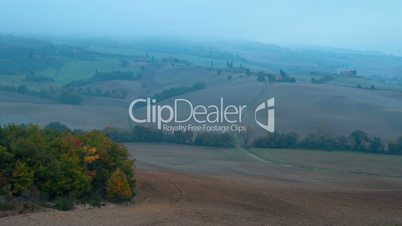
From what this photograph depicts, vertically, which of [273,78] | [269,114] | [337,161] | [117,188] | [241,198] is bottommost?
[337,161]

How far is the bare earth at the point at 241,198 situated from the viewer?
2339 cm

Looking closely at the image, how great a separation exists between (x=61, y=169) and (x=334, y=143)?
32.5 metres

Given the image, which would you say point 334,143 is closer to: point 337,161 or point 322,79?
point 337,161

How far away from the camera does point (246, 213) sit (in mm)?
25906

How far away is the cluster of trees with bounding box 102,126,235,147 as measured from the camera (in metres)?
51.7

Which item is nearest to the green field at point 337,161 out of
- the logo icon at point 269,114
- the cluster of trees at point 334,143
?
the cluster of trees at point 334,143

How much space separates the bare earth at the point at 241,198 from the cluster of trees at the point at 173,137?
215 inches

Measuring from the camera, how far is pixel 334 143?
171 feet

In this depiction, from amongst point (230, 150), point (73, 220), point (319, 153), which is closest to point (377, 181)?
point (319, 153)

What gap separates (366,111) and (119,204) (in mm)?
48386

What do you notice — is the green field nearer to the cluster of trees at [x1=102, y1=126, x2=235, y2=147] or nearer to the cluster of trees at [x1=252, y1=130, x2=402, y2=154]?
Answer: the cluster of trees at [x1=252, y1=130, x2=402, y2=154]

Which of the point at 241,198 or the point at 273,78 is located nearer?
the point at 241,198

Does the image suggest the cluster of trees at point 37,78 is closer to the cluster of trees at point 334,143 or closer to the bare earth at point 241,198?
the cluster of trees at point 334,143

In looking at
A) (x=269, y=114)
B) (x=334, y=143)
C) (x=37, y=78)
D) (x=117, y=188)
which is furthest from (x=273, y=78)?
(x=117, y=188)
